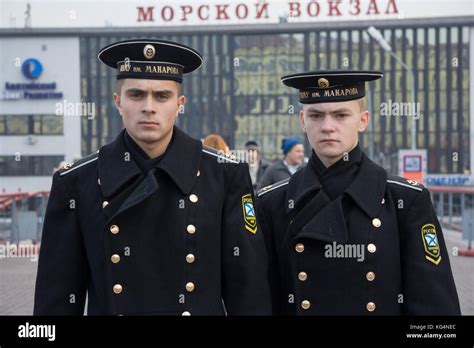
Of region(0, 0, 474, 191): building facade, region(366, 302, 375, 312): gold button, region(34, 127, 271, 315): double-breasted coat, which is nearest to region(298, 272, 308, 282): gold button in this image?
region(34, 127, 271, 315): double-breasted coat

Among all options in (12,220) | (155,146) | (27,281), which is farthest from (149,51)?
(12,220)

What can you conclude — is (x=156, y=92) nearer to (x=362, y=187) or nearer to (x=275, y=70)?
(x=362, y=187)

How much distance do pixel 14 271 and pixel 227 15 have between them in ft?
127

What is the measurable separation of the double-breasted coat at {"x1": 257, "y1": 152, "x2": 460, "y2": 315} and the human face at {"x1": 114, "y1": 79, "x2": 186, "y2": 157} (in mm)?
805

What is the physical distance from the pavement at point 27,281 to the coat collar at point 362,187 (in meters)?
3.72

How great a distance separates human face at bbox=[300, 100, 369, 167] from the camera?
11.8 ft

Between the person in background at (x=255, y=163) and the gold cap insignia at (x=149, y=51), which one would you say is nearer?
the gold cap insignia at (x=149, y=51)

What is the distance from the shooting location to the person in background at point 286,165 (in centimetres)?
946

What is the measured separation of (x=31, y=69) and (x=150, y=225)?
49233 millimetres

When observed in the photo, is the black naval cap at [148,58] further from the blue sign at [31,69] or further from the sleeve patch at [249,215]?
the blue sign at [31,69]

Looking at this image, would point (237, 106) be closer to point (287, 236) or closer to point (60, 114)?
point (60, 114)

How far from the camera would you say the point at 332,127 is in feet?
11.8

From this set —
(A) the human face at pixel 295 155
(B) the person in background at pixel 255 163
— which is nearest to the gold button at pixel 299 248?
(A) the human face at pixel 295 155

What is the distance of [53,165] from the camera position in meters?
50.3
